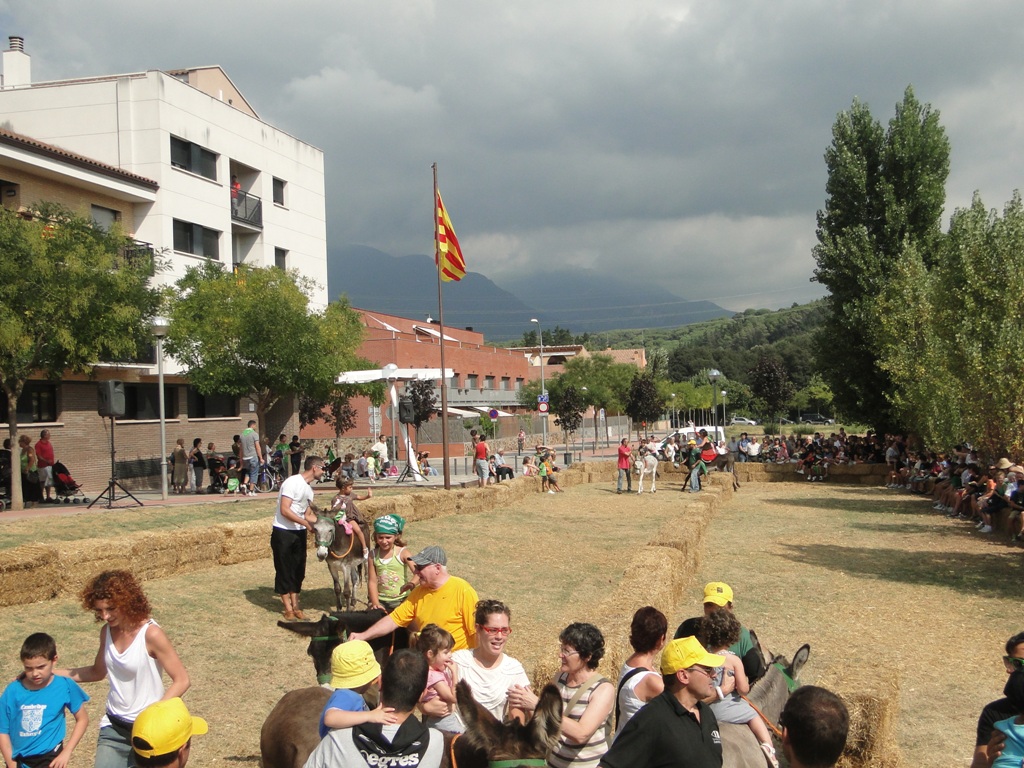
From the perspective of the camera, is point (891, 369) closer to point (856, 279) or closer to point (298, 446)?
point (856, 279)

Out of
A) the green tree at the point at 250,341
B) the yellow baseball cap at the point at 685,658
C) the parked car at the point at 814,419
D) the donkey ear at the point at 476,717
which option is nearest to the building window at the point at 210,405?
the green tree at the point at 250,341

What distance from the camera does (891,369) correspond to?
30.5 meters

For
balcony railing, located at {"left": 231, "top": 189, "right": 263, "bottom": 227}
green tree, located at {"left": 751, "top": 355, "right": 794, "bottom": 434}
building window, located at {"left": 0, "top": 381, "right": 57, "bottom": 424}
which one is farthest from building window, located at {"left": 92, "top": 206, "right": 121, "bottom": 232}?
green tree, located at {"left": 751, "top": 355, "right": 794, "bottom": 434}

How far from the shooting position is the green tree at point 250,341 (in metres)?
27.0

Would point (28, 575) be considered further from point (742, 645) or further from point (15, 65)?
point (15, 65)

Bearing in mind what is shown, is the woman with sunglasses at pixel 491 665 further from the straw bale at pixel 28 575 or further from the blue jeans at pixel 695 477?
the blue jeans at pixel 695 477

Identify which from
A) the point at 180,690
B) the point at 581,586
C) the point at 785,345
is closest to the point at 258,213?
the point at 581,586

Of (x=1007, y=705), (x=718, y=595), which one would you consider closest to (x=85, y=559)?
(x=718, y=595)

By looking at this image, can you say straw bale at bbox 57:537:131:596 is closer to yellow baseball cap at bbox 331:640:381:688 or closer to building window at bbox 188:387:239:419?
yellow baseball cap at bbox 331:640:381:688

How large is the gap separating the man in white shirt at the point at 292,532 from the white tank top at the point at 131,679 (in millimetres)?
5179

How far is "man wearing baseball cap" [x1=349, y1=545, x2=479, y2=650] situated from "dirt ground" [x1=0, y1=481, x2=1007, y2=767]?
4.85ft

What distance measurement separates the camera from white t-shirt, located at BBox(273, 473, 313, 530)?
32.4 ft

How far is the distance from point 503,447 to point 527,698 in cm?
5167

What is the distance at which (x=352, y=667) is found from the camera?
4133 mm
